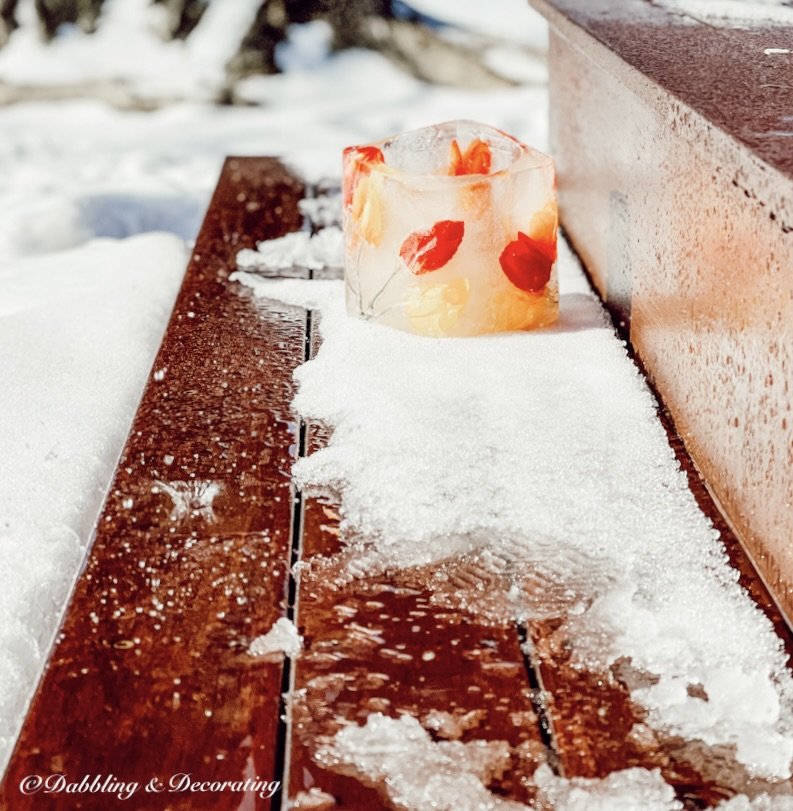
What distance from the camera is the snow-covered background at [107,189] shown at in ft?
3.93

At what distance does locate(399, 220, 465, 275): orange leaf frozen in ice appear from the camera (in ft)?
4.56

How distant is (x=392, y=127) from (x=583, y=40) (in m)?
2.72

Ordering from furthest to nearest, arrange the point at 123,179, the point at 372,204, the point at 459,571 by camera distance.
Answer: the point at 123,179 → the point at 372,204 → the point at 459,571

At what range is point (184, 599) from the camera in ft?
3.10

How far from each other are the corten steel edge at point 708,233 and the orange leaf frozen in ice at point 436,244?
24 cm

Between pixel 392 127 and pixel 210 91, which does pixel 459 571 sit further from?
pixel 210 91

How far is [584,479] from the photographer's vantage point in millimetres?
1102

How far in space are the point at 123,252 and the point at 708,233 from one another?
1476mm

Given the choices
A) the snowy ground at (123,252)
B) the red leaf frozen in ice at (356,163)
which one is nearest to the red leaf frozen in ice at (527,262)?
the snowy ground at (123,252)

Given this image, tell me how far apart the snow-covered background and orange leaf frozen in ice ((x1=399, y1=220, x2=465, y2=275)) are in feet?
1.48

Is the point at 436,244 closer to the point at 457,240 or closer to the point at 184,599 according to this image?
the point at 457,240

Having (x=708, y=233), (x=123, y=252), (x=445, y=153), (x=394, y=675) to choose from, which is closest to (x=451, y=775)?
(x=394, y=675)

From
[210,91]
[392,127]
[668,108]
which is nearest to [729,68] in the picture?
[668,108]

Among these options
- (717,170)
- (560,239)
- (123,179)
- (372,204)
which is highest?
(717,170)
